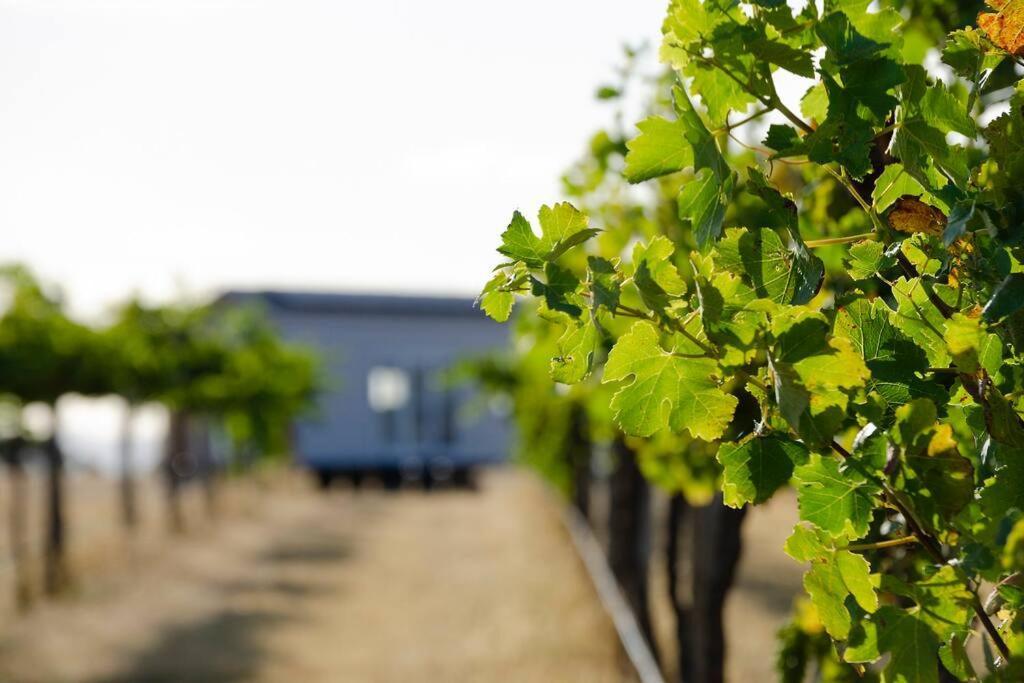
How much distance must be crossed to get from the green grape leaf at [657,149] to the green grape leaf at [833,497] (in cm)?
41

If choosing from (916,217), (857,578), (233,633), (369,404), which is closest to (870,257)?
(916,217)

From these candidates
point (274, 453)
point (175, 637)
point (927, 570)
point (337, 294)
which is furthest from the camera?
point (337, 294)

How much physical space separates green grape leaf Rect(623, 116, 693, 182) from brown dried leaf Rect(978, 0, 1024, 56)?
0.40m

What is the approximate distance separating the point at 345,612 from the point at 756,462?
10301 mm

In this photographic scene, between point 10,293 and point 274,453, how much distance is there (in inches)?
547

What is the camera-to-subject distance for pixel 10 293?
12.2m

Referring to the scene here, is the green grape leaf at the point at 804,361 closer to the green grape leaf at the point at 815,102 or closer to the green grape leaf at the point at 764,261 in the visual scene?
the green grape leaf at the point at 764,261

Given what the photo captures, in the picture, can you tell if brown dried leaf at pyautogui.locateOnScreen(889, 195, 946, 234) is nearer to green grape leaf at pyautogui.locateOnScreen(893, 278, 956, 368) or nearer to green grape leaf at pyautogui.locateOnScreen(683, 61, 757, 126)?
green grape leaf at pyautogui.locateOnScreen(893, 278, 956, 368)

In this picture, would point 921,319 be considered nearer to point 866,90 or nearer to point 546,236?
point 866,90

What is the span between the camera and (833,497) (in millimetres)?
1370

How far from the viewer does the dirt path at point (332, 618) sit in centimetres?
852

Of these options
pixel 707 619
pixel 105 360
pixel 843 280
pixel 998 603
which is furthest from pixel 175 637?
pixel 998 603

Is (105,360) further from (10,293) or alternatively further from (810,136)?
(810,136)

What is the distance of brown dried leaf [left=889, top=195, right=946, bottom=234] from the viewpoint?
147 centimetres
